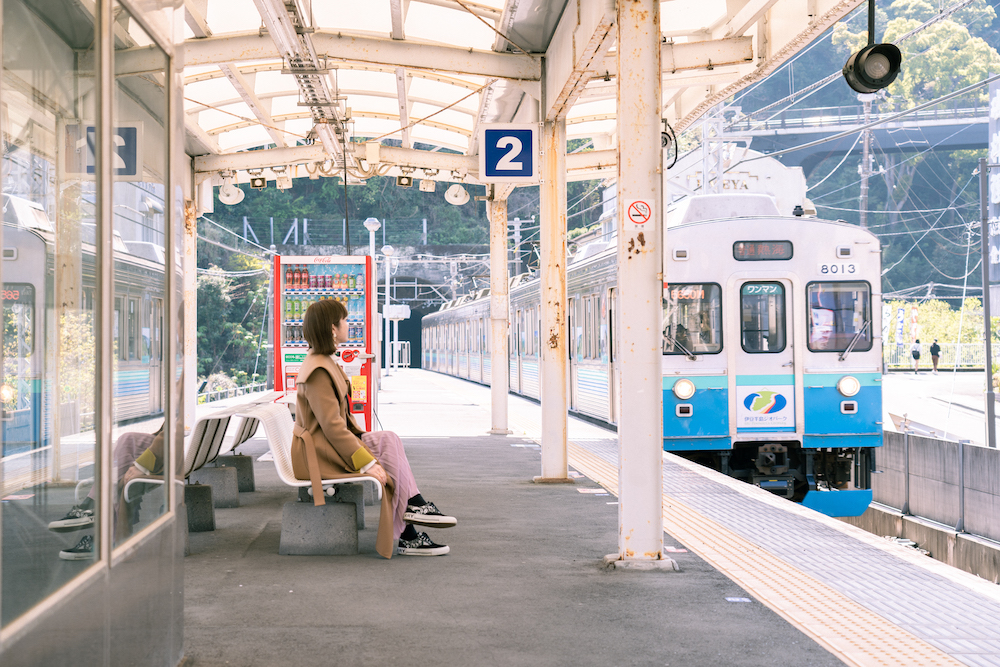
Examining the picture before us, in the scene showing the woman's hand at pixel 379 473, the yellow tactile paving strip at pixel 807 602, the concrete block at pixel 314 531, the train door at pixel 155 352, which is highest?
the train door at pixel 155 352

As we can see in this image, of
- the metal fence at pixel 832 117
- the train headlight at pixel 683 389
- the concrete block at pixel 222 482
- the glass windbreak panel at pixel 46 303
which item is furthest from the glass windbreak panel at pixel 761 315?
the metal fence at pixel 832 117

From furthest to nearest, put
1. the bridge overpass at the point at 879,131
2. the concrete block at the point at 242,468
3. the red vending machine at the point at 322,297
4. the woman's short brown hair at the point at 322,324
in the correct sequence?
1. the bridge overpass at the point at 879,131
2. the red vending machine at the point at 322,297
3. the concrete block at the point at 242,468
4. the woman's short brown hair at the point at 322,324

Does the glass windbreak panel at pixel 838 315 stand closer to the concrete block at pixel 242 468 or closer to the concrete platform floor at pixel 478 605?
the concrete platform floor at pixel 478 605

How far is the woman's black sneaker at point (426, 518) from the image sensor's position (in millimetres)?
5766

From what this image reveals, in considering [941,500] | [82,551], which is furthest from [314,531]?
[941,500]

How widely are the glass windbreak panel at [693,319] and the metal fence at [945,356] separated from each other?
32.6 meters

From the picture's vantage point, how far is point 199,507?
6.46 meters

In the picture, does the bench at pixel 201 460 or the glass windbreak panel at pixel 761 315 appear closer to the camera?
the bench at pixel 201 460

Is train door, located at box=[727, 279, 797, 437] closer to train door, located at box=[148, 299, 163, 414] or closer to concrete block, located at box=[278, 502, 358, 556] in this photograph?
concrete block, located at box=[278, 502, 358, 556]

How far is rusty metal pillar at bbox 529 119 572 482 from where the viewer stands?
870cm

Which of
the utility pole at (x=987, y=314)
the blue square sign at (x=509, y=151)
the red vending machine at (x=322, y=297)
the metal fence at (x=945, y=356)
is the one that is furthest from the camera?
the metal fence at (x=945, y=356)

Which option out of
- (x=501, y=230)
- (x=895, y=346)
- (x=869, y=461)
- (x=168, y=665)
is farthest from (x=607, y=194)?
(x=168, y=665)

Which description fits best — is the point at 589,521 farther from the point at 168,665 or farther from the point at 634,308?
the point at 168,665

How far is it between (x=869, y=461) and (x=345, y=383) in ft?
20.6
